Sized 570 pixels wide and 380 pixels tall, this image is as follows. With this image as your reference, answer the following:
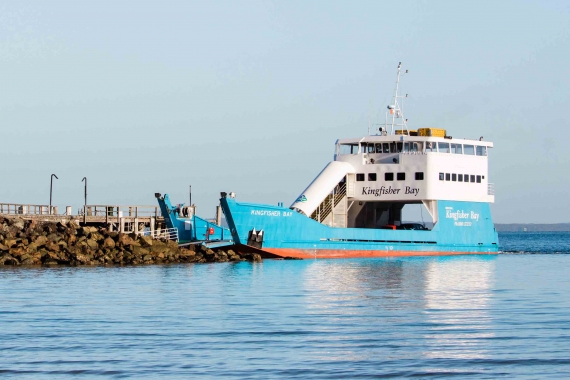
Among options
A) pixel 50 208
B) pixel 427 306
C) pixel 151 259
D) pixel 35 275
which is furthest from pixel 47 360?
pixel 50 208

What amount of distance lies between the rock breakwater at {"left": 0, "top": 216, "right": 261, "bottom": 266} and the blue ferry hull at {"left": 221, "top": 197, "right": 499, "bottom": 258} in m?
1.18

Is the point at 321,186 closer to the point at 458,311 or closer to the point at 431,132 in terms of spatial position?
the point at 431,132

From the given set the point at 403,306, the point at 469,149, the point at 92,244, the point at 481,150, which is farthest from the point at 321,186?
the point at 403,306

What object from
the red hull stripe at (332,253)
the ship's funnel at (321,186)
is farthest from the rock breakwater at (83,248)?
the ship's funnel at (321,186)

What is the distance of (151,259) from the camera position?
36562mm

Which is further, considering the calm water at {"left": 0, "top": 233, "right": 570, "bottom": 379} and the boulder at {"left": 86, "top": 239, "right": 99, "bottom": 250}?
the boulder at {"left": 86, "top": 239, "right": 99, "bottom": 250}

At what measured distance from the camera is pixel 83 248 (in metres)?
36.2

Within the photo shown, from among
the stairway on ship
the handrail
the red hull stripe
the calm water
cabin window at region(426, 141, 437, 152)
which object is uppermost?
cabin window at region(426, 141, 437, 152)

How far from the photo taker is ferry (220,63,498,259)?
125 ft

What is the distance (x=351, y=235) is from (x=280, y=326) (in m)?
22.7

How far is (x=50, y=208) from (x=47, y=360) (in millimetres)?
30247

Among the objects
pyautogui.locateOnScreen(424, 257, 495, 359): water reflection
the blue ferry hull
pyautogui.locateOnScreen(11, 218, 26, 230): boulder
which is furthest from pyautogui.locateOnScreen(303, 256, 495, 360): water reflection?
pyautogui.locateOnScreen(11, 218, 26, 230): boulder

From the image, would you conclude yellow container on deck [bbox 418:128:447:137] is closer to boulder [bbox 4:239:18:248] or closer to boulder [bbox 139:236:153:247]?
boulder [bbox 139:236:153:247]

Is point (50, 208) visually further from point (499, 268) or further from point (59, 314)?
point (59, 314)
